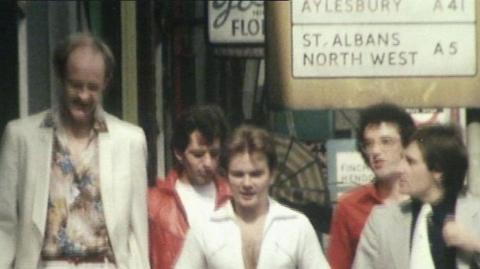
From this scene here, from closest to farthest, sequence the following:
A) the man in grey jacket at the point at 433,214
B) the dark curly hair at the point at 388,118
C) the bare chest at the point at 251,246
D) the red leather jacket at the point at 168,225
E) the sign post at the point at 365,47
→ 1. the man in grey jacket at the point at 433,214
2. the bare chest at the point at 251,246
3. the red leather jacket at the point at 168,225
4. the dark curly hair at the point at 388,118
5. the sign post at the point at 365,47

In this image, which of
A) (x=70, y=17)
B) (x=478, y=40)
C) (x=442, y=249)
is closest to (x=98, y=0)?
(x=70, y=17)

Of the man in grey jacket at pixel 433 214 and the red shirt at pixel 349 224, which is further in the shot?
the red shirt at pixel 349 224

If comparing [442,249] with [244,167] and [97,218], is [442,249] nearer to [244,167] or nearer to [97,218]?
[244,167]

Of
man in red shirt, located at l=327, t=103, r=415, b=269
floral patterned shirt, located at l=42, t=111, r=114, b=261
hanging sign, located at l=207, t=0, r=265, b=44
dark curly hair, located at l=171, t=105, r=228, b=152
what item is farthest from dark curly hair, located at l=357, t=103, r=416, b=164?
hanging sign, located at l=207, t=0, r=265, b=44

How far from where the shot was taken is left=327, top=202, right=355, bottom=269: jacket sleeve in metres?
9.16

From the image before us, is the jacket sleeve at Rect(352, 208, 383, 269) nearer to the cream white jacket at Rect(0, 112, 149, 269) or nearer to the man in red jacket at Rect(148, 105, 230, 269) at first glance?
the man in red jacket at Rect(148, 105, 230, 269)

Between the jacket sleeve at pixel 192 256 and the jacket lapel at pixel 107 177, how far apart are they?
0.30m

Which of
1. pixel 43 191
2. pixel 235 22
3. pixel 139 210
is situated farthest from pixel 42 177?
pixel 235 22

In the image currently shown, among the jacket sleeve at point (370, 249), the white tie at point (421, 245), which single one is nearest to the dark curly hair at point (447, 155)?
the white tie at point (421, 245)

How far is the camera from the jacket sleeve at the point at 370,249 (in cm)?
871

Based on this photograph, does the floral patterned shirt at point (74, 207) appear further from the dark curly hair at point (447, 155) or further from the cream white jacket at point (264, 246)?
the dark curly hair at point (447, 155)

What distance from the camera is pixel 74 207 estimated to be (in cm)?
863

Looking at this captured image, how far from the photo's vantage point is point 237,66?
50.9 ft

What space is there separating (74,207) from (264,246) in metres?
A: 0.76
